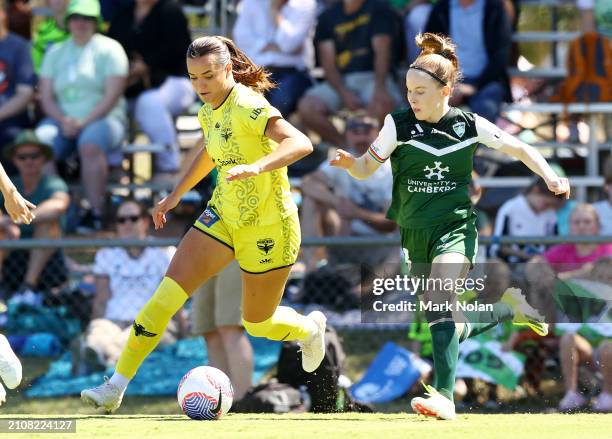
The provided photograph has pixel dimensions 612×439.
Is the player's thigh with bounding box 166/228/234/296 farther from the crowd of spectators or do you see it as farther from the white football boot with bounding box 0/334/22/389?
the crowd of spectators

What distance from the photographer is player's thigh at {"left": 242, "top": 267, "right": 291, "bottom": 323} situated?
6820mm

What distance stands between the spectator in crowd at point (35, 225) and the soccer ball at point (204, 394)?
11.7 feet

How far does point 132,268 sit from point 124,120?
6.44 feet

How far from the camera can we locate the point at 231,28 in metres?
12.7

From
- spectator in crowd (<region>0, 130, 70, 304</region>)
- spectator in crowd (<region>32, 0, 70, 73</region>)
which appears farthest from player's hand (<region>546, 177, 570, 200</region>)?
spectator in crowd (<region>32, 0, 70, 73</region>)

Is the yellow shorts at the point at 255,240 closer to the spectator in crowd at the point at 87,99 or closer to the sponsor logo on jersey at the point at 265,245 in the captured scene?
the sponsor logo on jersey at the point at 265,245

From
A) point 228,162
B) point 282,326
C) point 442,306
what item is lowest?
point 282,326

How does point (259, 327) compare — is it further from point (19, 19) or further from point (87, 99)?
point (19, 19)

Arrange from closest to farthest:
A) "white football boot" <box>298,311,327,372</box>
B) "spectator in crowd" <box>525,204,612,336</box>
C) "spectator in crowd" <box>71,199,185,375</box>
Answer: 1. "white football boot" <box>298,311,327,372</box>
2. "spectator in crowd" <box>525,204,612,336</box>
3. "spectator in crowd" <box>71,199,185,375</box>

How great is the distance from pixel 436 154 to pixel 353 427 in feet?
5.04

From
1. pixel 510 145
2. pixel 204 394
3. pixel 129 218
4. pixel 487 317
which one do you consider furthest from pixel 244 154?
pixel 129 218

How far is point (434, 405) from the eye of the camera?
652cm

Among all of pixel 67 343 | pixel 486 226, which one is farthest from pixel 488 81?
pixel 67 343

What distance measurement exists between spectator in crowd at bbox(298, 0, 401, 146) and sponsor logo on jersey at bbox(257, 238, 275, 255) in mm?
4522
